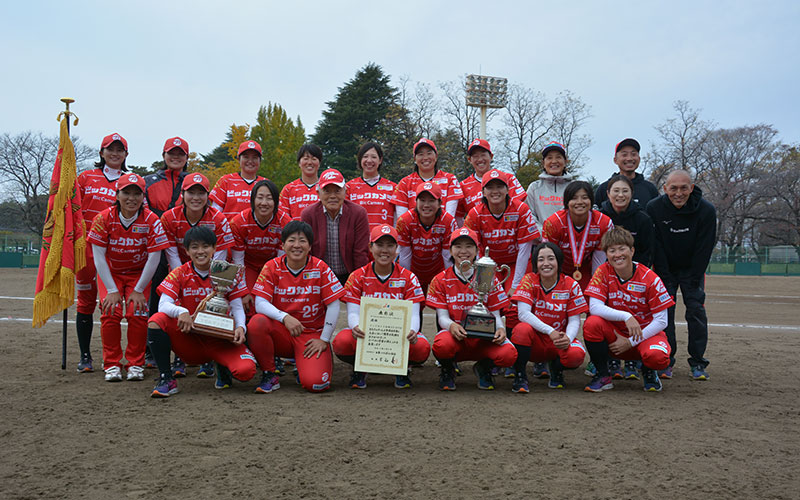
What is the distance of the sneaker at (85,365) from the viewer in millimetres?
5718

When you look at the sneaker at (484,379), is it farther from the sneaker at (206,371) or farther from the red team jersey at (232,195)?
the red team jersey at (232,195)

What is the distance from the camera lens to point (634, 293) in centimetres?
521

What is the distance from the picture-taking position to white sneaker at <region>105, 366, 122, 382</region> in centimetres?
529

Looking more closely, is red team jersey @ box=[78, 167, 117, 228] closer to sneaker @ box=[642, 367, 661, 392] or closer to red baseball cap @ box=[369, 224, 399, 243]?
red baseball cap @ box=[369, 224, 399, 243]

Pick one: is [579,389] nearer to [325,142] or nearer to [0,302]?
[0,302]

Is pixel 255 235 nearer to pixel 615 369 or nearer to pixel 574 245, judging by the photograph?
pixel 574 245

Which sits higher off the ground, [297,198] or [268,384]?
[297,198]

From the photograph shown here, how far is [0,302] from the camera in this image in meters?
12.5

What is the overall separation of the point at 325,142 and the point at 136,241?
36.9 m

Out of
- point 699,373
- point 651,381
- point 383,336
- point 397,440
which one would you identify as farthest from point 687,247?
point 397,440

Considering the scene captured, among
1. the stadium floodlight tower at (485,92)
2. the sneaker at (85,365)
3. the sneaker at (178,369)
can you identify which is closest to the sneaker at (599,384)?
the sneaker at (178,369)

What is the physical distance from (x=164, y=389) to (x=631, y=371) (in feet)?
14.8

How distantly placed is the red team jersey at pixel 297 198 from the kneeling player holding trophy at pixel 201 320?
1.59 metres

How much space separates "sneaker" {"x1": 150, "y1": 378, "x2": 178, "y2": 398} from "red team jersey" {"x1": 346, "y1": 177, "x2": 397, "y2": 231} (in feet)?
9.08
